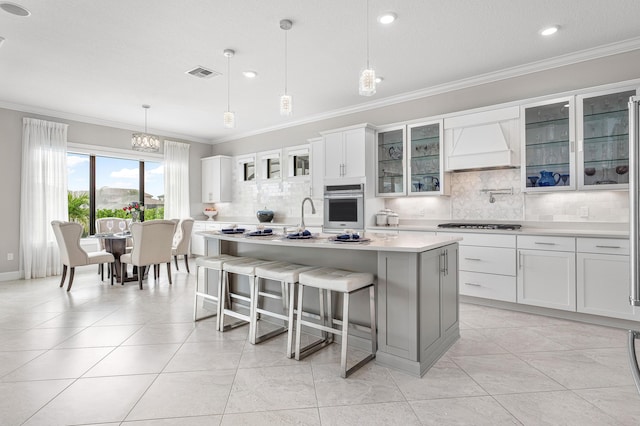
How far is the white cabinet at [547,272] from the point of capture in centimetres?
335

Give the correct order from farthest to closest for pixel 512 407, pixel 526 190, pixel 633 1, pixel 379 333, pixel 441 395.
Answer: pixel 526 190
pixel 633 1
pixel 379 333
pixel 441 395
pixel 512 407

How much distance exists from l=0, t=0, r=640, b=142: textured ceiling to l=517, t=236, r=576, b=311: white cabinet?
6.69 ft

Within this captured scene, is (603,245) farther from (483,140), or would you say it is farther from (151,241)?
(151,241)

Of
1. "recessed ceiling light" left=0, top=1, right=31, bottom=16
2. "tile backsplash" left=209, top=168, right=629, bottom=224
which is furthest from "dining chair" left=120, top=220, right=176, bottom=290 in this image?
"recessed ceiling light" left=0, top=1, right=31, bottom=16

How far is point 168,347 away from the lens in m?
2.79

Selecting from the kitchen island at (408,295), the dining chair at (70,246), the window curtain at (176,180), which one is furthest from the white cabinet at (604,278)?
the window curtain at (176,180)

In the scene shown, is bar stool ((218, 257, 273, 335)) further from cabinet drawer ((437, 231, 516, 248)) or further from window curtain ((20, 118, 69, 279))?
window curtain ((20, 118, 69, 279))

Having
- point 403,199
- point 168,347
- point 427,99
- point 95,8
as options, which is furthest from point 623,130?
point 95,8

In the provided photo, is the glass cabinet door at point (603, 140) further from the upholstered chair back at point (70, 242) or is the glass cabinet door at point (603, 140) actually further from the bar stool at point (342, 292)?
the upholstered chair back at point (70, 242)

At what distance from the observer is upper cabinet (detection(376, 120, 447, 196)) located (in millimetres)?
4488

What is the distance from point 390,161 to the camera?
197 inches

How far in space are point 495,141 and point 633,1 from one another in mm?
1574

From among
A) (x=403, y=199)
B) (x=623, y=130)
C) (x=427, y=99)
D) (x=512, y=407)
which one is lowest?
(x=512, y=407)

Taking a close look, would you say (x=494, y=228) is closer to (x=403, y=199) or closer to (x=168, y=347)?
(x=403, y=199)
